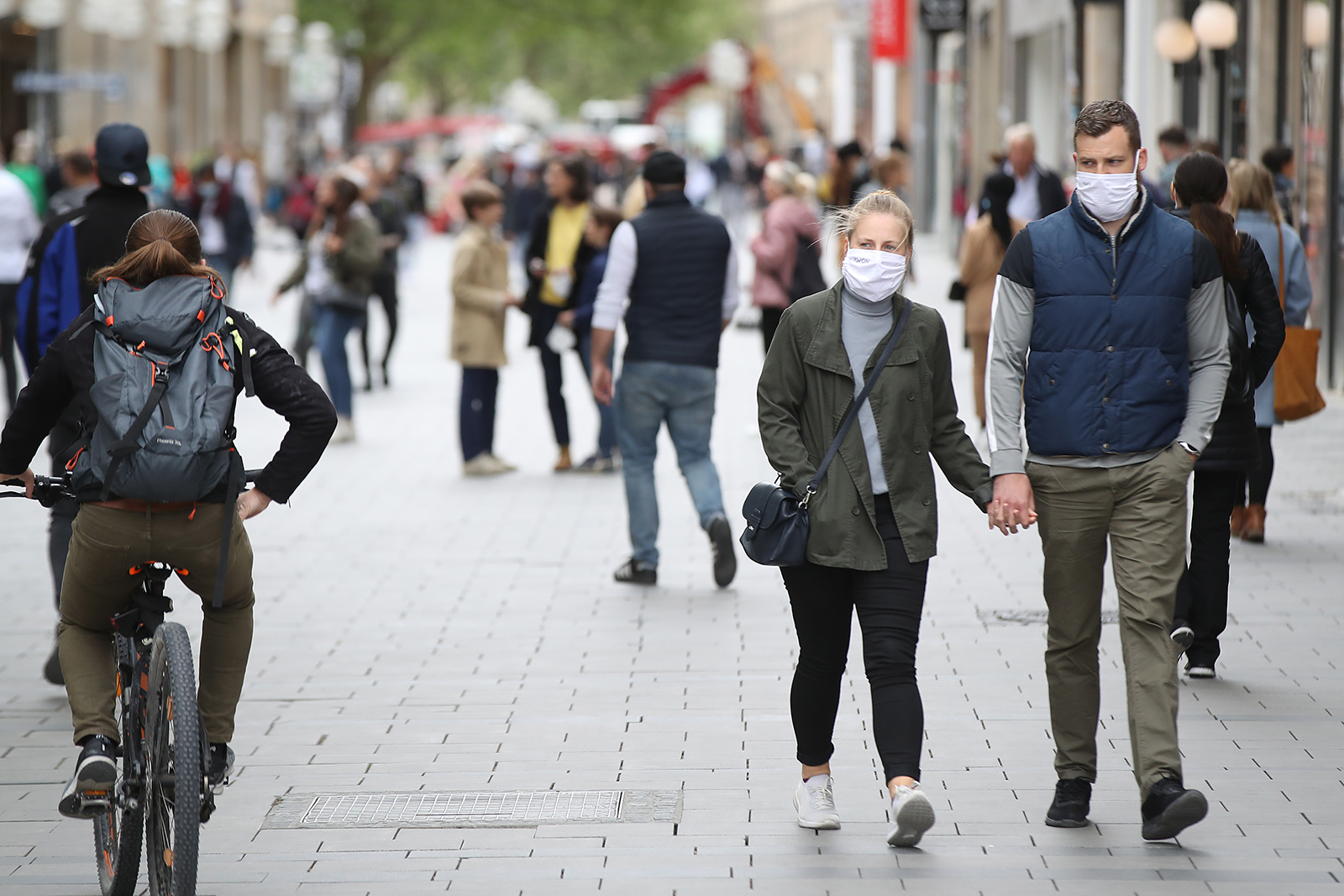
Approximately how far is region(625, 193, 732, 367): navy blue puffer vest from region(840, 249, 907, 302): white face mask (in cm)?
351

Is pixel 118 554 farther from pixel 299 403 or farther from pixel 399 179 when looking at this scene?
pixel 399 179

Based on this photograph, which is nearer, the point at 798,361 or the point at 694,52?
the point at 798,361

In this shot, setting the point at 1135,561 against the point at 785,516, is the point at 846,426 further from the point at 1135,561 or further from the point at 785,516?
the point at 1135,561

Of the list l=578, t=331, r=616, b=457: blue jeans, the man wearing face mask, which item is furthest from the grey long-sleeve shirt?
l=578, t=331, r=616, b=457: blue jeans

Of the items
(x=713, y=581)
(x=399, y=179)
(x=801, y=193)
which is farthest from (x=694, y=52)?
(x=713, y=581)

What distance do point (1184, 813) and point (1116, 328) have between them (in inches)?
46.7

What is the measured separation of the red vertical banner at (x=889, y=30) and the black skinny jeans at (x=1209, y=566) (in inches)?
1220

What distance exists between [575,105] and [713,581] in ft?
320

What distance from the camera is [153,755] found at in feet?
13.9

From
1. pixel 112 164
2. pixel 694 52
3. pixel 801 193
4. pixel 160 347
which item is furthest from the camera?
pixel 694 52

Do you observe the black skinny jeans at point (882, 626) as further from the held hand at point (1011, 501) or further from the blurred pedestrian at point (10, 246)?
the blurred pedestrian at point (10, 246)

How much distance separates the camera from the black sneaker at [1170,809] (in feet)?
15.2

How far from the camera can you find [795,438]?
4.76 m

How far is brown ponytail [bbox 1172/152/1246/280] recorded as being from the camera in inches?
240
